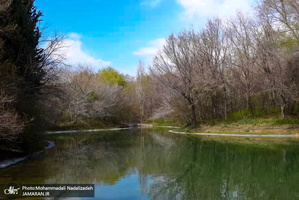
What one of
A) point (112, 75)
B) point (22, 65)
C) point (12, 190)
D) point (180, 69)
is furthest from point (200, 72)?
point (112, 75)

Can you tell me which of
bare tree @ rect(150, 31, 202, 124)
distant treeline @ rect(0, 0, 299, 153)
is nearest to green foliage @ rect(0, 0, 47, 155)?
distant treeline @ rect(0, 0, 299, 153)

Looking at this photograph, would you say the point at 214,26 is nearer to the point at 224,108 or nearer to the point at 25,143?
the point at 224,108

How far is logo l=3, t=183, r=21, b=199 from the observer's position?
6.91 metres

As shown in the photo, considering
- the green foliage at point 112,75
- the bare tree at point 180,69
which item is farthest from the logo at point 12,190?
the green foliage at point 112,75

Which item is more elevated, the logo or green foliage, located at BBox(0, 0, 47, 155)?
green foliage, located at BBox(0, 0, 47, 155)

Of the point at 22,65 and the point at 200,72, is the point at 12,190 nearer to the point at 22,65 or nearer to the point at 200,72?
the point at 22,65

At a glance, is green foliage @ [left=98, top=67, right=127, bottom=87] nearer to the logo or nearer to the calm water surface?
the calm water surface

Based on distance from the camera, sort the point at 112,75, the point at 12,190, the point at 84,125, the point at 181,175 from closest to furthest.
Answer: the point at 12,190 < the point at 181,175 < the point at 84,125 < the point at 112,75

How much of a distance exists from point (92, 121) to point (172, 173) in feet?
110

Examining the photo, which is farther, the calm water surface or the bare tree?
the bare tree

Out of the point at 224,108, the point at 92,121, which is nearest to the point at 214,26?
the point at 224,108

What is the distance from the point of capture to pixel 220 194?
7.46 meters

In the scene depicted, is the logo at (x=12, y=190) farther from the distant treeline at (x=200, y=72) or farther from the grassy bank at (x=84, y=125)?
the grassy bank at (x=84, y=125)

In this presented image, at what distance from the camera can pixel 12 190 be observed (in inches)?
288
